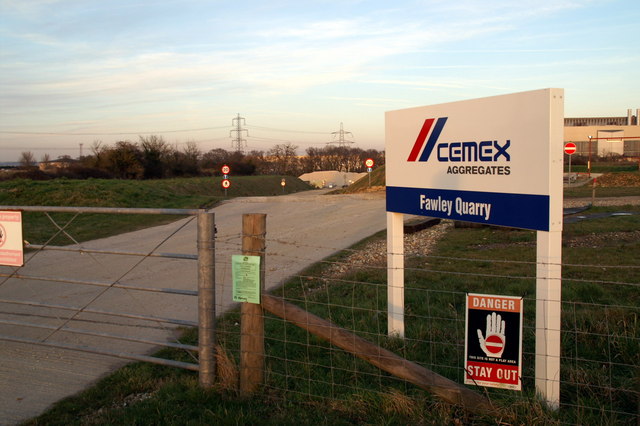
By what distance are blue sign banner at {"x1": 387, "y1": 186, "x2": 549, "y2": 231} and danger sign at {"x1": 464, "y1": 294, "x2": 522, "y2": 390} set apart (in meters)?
0.68

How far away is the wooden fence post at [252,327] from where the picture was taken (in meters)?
4.74

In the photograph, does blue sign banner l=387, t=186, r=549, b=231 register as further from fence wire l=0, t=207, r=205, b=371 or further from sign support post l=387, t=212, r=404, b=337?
fence wire l=0, t=207, r=205, b=371

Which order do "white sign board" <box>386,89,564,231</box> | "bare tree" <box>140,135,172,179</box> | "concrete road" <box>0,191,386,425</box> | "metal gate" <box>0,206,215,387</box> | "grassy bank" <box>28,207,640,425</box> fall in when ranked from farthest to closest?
1. "bare tree" <box>140,135,172,179</box>
2. "concrete road" <box>0,191,386,425</box>
3. "metal gate" <box>0,206,215,387</box>
4. "white sign board" <box>386,89,564,231</box>
5. "grassy bank" <box>28,207,640,425</box>

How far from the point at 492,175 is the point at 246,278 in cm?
219

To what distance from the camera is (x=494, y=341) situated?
4133 millimetres

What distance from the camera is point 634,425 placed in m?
3.99

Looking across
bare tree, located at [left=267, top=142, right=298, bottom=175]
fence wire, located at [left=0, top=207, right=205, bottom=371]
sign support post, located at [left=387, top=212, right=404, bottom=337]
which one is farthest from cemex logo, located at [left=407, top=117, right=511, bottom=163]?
bare tree, located at [left=267, top=142, right=298, bottom=175]

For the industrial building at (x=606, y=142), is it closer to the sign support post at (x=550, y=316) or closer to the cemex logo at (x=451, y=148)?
the cemex logo at (x=451, y=148)

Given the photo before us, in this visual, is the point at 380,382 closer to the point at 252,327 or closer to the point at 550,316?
the point at 252,327

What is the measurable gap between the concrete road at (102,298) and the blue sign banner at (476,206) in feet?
4.36

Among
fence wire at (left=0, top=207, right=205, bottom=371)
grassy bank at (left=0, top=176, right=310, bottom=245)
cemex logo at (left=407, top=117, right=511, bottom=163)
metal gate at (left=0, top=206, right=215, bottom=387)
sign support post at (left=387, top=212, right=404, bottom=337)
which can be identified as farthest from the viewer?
grassy bank at (left=0, top=176, right=310, bottom=245)

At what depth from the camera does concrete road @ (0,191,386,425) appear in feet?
17.3

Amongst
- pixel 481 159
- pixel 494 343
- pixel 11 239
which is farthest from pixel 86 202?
pixel 494 343

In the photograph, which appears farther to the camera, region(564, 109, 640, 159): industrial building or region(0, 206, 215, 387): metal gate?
region(564, 109, 640, 159): industrial building
